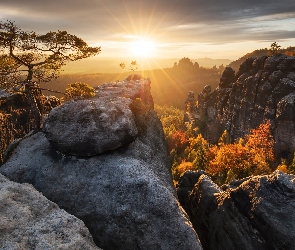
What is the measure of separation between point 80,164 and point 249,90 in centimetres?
8368

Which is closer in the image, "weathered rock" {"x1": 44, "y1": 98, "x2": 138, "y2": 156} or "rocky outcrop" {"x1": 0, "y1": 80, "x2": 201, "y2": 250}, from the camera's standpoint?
"rocky outcrop" {"x1": 0, "y1": 80, "x2": 201, "y2": 250}

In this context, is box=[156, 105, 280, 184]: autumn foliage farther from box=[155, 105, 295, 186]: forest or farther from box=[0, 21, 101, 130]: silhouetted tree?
box=[0, 21, 101, 130]: silhouetted tree

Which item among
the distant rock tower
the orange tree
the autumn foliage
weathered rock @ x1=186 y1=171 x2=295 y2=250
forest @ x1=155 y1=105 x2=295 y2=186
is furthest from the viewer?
the distant rock tower

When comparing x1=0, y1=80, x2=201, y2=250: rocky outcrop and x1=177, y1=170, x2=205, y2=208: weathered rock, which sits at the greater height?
x1=0, y1=80, x2=201, y2=250: rocky outcrop

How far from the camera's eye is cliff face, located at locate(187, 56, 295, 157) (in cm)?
7788

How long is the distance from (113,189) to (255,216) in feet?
35.8

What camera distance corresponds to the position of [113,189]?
20500mm

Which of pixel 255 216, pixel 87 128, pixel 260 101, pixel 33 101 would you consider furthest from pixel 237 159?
pixel 33 101

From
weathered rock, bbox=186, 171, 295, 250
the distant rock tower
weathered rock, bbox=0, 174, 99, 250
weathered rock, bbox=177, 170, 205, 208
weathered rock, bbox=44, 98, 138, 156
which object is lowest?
the distant rock tower

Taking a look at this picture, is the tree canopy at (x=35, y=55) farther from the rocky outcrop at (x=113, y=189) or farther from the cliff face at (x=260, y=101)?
the cliff face at (x=260, y=101)

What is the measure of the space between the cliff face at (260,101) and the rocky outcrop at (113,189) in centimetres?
6362

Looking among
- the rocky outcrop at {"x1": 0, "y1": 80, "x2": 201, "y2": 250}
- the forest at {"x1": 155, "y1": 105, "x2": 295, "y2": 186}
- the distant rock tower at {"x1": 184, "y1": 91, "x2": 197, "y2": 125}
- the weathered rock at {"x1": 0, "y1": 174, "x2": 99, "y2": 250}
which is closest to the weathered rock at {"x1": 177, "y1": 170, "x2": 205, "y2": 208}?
the rocky outcrop at {"x1": 0, "y1": 80, "x2": 201, "y2": 250}

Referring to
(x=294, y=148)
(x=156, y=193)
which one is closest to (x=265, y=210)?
(x=156, y=193)

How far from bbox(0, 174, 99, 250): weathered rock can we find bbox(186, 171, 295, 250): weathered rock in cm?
1196
